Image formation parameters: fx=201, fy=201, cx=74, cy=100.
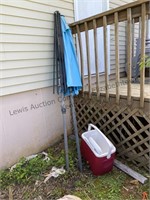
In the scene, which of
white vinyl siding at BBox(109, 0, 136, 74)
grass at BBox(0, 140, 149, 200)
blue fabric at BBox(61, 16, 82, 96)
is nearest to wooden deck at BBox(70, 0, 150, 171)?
blue fabric at BBox(61, 16, 82, 96)

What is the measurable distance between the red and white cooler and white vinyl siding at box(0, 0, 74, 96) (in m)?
1.13

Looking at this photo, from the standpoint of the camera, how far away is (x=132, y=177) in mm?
2643

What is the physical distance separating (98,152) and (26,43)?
1.81 metres

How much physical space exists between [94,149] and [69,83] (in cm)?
100

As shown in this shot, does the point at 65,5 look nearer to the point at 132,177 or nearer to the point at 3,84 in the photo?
the point at 3,84

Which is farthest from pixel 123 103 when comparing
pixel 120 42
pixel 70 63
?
pixel 120 42

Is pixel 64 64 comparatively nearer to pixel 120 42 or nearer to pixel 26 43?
pixel 26 43

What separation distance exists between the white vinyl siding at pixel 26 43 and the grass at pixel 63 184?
110 cm

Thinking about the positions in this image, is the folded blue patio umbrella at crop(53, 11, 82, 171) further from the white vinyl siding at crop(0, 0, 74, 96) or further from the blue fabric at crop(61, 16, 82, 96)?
the white vinyl siding at crop(0, 0, 74, 96)

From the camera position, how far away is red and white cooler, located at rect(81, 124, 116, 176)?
254 centimetres

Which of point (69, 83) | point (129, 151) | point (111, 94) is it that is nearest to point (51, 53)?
point (69, 83)

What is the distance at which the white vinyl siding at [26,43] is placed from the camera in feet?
8.64

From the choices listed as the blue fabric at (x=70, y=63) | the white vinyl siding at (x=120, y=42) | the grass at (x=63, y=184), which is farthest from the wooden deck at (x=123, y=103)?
the white vinyl siding at (x=120, y=42)

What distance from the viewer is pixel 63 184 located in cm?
253
